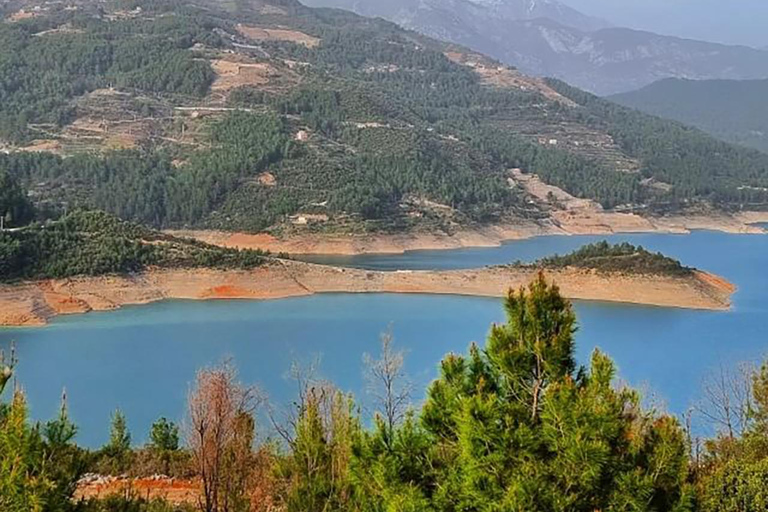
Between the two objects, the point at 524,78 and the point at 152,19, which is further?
the point at 524,78

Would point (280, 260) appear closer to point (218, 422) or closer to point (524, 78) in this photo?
point (218, 422)

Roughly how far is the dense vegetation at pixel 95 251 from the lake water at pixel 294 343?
2.32m

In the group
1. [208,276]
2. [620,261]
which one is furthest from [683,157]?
[208,276]

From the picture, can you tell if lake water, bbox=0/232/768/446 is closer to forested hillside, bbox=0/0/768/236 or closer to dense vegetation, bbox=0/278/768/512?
dense vegetation, bbox=0/278/768/512

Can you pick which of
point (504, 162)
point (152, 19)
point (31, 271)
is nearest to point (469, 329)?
point (31, 271)

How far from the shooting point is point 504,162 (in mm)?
69812

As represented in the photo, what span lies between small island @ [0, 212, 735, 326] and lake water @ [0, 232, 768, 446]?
0.88m

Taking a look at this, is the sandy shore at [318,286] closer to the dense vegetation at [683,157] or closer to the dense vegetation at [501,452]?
the dense vegetation at [501,452]

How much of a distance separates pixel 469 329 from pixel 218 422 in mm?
22630

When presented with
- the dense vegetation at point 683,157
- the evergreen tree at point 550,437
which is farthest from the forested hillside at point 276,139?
the evergreen tree at point 550,437

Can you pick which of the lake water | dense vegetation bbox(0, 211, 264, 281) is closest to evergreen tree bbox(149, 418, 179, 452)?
the lake water

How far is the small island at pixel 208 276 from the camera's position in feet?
98.9

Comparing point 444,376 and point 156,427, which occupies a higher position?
point 444,376

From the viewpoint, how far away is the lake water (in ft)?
66.4
